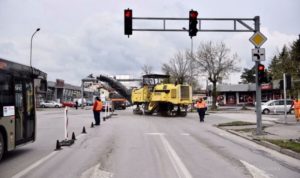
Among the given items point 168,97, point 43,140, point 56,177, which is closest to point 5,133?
point 56,177

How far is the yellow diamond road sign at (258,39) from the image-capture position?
62.8 ft

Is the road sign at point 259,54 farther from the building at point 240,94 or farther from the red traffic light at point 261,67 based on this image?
the building at point 240,94

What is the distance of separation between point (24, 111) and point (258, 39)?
37.6ft

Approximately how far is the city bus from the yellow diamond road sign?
10.1 m

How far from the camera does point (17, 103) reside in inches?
459

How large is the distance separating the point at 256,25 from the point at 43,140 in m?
11.0

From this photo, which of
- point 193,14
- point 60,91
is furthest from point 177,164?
point 60,91

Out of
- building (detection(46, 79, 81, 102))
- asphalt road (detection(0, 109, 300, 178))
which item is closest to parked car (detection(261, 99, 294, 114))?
asphalt road (detection(0, 109, 300, 178))

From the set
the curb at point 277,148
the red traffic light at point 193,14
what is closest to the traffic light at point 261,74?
the curb at point 277,148

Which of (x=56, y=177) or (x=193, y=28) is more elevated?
(x=193, y=28)

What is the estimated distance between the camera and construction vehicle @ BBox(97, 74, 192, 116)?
35.3 m

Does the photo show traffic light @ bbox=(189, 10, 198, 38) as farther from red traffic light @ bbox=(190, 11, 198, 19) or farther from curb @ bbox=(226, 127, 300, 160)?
curb @ bbox=(226, 127, 300, 160)

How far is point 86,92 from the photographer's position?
12169 centimetres

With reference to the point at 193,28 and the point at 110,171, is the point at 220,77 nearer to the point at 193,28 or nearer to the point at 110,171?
the point at 193,28
